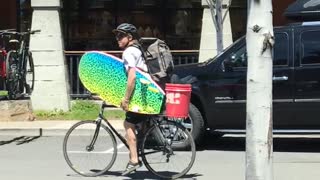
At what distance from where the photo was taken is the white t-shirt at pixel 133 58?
7926mm

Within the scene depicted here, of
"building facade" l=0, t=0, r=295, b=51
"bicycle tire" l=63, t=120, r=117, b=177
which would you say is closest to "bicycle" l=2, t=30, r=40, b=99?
"bicycle tire" l=63, t=120, r=117, b=177

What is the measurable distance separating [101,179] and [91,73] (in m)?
1.36

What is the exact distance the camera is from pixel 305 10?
420 inches

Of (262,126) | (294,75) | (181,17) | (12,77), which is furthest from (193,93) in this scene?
(181,17)

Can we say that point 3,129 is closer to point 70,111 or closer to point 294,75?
point 70,111

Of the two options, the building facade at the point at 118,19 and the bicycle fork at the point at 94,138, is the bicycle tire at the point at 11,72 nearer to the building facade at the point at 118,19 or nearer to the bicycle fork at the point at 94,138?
the bicycle fork at the point at 94,138

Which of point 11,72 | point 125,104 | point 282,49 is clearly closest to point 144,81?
point 125,104

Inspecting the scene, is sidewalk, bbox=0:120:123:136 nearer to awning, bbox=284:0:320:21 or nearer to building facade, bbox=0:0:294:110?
awning, bbox=284:0:320:21

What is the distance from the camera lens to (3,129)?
43.0 ft

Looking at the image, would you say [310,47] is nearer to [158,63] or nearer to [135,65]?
[158,63]

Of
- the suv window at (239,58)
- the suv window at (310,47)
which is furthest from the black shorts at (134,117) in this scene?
the suv window at (310,47)

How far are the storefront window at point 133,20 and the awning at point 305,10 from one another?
8624 millimetres

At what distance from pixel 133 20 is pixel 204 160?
10.4 m

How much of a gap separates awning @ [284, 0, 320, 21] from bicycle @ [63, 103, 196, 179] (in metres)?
3.62
